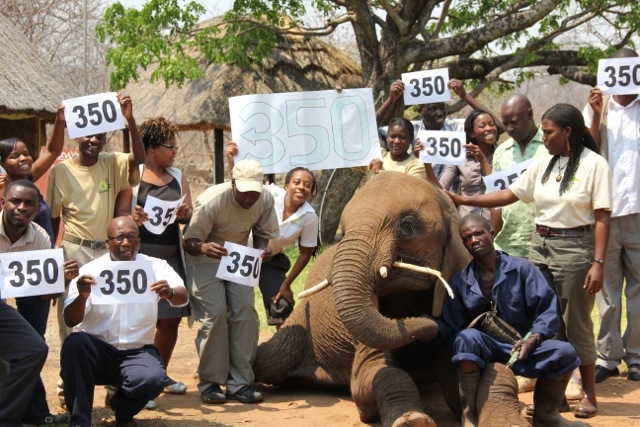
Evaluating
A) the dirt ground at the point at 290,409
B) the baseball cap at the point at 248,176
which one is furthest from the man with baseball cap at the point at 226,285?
the dirt ground at the point at 290,409

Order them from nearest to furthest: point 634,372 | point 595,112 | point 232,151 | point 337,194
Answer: point 595,112 < point 634,372 < point 232,151 < point 337,194

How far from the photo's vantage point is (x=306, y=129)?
31.3 ft

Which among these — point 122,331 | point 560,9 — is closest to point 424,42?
point 560,9

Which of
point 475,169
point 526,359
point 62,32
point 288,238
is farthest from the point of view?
point 62,32

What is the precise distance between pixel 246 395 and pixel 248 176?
1.73 meters

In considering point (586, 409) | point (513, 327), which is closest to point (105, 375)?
point (513, 327)

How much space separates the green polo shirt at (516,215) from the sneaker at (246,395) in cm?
238

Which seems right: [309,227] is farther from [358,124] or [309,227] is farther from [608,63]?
[608,63]

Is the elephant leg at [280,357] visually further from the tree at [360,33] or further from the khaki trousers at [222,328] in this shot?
the tree at [360,33]

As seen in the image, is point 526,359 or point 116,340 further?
point 116,340

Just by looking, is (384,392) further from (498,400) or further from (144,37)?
(144,37)

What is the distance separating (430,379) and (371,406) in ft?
2.77

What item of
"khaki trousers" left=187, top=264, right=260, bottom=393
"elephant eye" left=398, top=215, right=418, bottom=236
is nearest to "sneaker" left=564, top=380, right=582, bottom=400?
"elephant eye" left=398, top=215, right=418, bottom=236

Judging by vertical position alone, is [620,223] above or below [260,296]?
above
